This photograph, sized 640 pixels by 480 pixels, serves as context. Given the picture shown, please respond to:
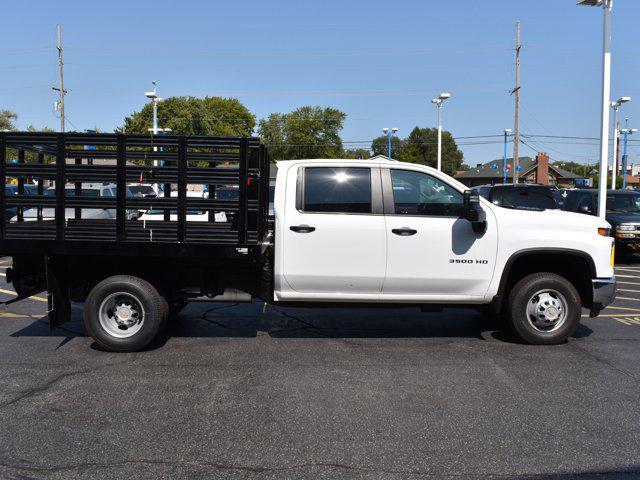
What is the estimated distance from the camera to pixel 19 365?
5.74 m

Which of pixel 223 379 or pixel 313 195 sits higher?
pixel 313 195

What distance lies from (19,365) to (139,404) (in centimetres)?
179

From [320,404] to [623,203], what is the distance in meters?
14.0

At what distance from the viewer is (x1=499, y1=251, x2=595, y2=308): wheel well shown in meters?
6.31

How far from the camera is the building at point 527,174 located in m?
78.3

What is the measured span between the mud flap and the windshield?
14.0 meters

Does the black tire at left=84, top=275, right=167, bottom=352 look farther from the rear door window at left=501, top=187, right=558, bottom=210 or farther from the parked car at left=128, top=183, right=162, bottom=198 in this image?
the rear door window at left=501, top=187, right=558, bottom=210

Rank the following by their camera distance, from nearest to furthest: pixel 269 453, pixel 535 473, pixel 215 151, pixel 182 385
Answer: pixel 535 473, pixel 269 453, pixel 182 385, pixel 215 151

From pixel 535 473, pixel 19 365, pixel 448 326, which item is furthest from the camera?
pixel 448 326

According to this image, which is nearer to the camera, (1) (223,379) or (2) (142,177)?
(1) (223,379)

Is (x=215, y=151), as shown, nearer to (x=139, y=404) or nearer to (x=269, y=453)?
(x=139, y=404)

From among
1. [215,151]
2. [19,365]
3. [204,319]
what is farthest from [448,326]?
[19,365]

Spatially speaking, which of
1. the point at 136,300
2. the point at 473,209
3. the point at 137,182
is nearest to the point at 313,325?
the point at 136,300

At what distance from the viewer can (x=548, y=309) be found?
6426 mm
